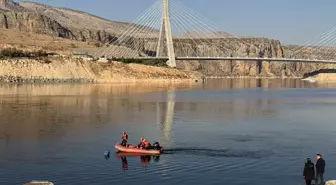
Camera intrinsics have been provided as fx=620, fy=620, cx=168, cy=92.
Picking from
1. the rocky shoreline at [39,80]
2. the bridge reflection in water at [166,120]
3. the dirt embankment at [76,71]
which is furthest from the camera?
the dirt embankment at [76,71]

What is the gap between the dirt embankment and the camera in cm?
13312

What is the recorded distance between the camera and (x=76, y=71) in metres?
138

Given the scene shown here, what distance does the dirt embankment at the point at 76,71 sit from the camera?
133 meters

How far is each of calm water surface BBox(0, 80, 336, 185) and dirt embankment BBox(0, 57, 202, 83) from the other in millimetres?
75033

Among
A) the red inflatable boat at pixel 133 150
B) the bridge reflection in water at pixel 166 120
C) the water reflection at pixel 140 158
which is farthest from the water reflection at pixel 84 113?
the water reflection at pixel 140 158

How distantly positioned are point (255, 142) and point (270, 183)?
11.0 meters

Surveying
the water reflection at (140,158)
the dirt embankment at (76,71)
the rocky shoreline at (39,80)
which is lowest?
the water reflection at (140,158)

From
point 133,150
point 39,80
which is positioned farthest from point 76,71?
point 133,150

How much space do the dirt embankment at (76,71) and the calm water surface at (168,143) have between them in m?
75.0

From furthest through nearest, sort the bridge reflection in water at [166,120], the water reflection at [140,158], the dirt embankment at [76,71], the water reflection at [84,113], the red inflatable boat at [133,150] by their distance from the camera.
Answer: the dirt embankment at [76,71], the water reflection at [84,113], the bridge reflection in water at [166,120], the red inflatable boat at [133,150], the water reflection at [140,158]

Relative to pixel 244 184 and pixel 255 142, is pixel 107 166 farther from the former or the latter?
pixel 255 142

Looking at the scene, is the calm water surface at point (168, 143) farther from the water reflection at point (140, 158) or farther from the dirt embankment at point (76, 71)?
the dirt embankment at point (76, 71)

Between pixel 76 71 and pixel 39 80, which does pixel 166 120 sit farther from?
pixel 76 71

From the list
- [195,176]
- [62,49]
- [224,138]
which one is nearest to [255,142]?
[224,138]
